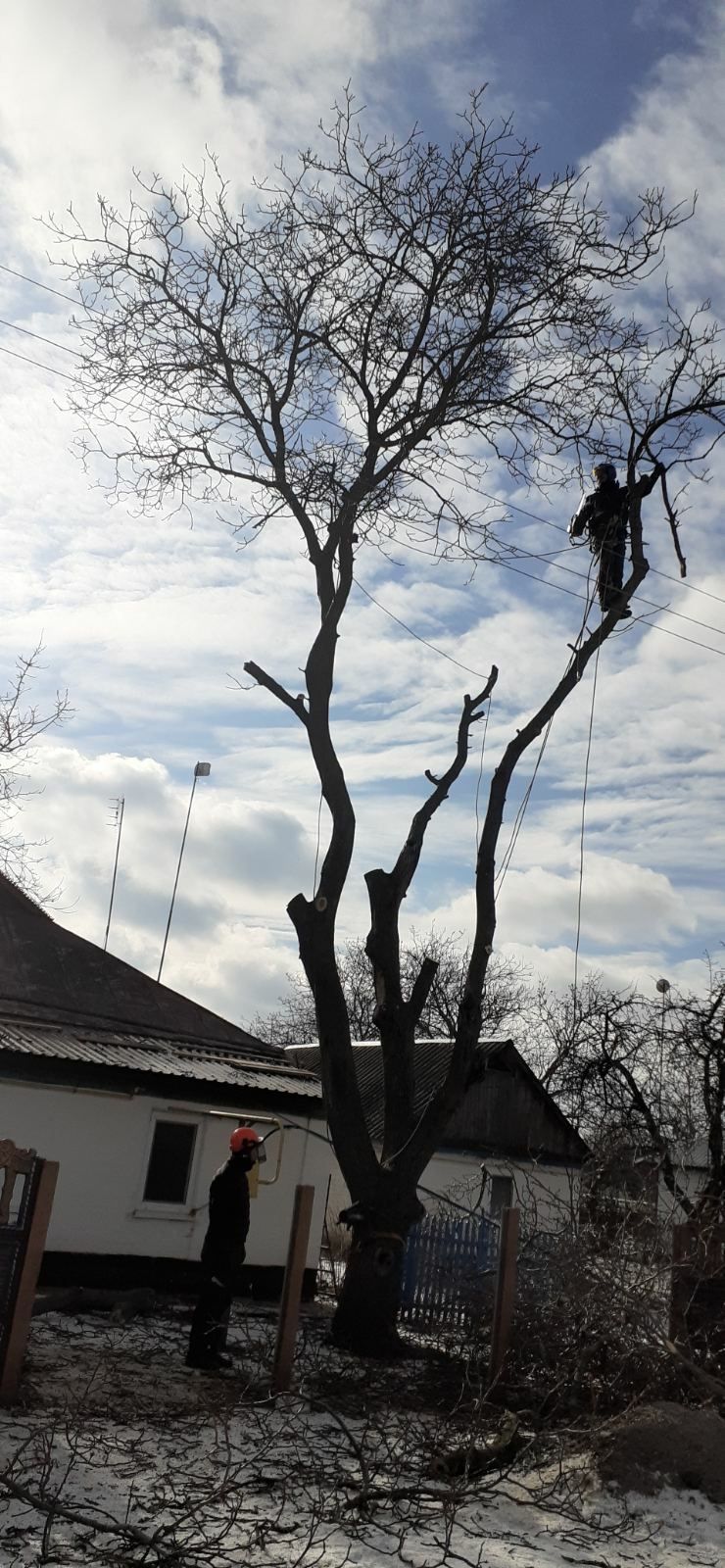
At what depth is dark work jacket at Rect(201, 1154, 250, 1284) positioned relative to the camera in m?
9.62

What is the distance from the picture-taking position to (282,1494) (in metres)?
6.28

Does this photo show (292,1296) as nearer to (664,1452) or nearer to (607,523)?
(664,1452)

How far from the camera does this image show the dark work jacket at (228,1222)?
962cm

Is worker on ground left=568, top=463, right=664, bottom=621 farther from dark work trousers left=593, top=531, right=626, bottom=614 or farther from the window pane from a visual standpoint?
the window pane

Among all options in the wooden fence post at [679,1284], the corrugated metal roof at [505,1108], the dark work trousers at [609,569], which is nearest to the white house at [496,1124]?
the corrugated metal roof at [505,1108]

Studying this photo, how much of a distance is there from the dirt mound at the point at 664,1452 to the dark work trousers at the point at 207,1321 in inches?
138

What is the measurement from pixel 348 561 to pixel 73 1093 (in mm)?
6791

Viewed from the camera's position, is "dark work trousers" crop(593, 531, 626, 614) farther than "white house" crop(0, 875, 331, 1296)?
No

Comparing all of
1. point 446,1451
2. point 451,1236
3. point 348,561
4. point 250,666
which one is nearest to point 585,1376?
point 446,1451

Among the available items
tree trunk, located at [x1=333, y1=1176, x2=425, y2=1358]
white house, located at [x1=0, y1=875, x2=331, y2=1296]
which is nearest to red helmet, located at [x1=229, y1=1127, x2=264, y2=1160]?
tree trunk, located at [x1=333, y1=1176, x2=425, y2=1358]

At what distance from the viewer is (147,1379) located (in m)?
9.07

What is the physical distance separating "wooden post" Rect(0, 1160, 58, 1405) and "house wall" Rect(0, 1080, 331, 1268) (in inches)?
245

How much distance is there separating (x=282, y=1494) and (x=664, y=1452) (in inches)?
90.4

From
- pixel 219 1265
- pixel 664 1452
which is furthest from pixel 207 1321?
pixel 664 1452
